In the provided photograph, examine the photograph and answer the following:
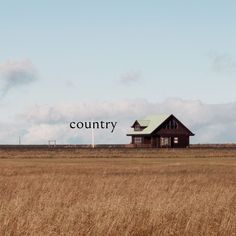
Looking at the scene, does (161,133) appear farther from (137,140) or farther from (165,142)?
(137,140)

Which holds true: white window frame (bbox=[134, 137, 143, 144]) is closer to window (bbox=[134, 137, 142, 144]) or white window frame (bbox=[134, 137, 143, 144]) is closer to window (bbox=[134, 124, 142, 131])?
window (bbox=[134, 137, 142, 144])

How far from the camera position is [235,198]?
16703 millimetres

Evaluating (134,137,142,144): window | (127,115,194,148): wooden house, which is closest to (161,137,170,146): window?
(127,115,194,148): wooden house

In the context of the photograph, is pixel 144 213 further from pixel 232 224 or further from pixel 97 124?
pixel 97 124

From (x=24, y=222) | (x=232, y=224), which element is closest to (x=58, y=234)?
(x=24, y=222)

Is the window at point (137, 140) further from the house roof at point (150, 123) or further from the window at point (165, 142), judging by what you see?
the window at point (165, 142)

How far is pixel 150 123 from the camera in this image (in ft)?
392

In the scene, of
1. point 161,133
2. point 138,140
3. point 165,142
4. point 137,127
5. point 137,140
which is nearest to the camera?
point 161,133

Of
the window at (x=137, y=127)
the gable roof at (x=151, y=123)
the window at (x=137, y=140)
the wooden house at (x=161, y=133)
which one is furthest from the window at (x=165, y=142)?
the window at (x=137, y=127)

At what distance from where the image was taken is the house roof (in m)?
116

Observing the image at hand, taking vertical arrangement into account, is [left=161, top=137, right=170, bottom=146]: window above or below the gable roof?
below

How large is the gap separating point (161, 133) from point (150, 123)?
521cm

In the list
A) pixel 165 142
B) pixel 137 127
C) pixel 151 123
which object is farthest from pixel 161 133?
pixel 137 127

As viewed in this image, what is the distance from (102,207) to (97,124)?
114 m
